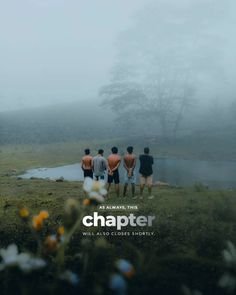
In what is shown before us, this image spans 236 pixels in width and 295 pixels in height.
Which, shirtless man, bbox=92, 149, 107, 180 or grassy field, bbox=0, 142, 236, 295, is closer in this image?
grassy field, bbox=0, 142, 236, 295

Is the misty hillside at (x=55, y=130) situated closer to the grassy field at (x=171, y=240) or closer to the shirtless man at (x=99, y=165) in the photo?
the shirtless man at (x=99, y=165)

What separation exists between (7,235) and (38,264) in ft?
16.2

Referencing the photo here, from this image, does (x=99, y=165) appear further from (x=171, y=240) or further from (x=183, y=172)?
(x=183, y=172)

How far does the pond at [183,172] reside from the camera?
2273cm

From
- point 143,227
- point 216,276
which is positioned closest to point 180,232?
point 143,227

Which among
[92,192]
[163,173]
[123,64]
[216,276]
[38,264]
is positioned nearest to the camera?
[38,264]

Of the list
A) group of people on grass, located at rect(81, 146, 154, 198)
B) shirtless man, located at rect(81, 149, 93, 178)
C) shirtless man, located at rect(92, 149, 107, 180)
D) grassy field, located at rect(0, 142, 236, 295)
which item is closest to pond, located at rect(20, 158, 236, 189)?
shirtless man, located at rect(81, 149, 93, 178)

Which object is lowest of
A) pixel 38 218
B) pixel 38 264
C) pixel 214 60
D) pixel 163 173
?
pixel 163 173

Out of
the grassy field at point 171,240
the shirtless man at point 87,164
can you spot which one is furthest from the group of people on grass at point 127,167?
the grassy field at point 171,240

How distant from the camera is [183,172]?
86.6 feet

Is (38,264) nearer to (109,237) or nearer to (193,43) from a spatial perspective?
(109,237)

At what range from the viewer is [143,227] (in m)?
8.10

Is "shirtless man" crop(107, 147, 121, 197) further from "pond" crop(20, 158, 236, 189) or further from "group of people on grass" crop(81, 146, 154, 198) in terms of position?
"pond" crop(20, 158, 236, 189)

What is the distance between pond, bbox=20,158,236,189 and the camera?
22.7 metres
